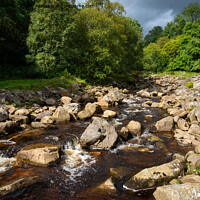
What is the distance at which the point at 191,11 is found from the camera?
316 ft

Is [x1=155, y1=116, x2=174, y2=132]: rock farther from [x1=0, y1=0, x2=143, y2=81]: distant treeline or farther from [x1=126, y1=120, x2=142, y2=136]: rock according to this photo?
[x1=0, y1=0, x2=143, y2=81]: distant treeline

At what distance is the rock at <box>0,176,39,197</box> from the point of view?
198 inches

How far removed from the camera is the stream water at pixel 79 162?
525 centimetres

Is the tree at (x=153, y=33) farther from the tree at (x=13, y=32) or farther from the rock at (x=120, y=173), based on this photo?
the rock at (x=120, y=173)

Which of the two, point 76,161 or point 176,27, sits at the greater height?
point 176,27

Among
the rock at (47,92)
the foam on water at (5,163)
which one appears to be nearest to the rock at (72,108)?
the rock at (47,92)

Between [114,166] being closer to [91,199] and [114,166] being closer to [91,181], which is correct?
[91,181]

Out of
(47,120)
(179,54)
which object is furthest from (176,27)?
(47,120)

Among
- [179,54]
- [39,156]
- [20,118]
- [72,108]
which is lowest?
[39,156]

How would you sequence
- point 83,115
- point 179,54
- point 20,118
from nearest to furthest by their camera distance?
point 20,118 < point 83,115 < point 179,54

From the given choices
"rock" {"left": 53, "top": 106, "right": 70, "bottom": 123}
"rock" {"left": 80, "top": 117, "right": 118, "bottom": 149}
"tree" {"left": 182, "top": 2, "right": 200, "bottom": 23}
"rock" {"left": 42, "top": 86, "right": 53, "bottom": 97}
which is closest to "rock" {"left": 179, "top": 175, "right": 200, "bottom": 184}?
"rock" {"left": 80, "top": 117, "right": 118, "bottom": 149}

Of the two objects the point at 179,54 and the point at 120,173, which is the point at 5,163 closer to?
the point at 120,173

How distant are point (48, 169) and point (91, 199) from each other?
229 cm

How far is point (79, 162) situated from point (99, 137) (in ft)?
5.67
